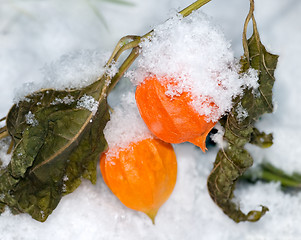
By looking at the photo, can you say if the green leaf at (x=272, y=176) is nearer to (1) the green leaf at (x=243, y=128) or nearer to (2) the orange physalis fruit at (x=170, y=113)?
(1) the green leaf at (x=243, y=128)

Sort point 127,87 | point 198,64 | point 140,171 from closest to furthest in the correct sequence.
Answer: point 198,64 → point 140,171 → point 127,87

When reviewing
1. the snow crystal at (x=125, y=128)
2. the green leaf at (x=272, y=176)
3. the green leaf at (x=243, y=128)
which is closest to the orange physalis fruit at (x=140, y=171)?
the snow crystal at (x=125, y=128)

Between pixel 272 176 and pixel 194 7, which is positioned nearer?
pixel 194 7

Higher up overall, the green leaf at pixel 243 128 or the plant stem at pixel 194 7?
the plant stem at pixel 194 7

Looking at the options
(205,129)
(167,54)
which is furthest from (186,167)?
(167,54)

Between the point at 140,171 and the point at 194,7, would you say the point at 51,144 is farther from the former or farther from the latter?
the point at 194,7

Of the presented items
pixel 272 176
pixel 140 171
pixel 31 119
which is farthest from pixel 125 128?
pixel 272 176

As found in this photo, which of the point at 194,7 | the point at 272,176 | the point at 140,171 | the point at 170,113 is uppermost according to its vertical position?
the point at 194,7

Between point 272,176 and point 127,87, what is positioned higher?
point 127,87
